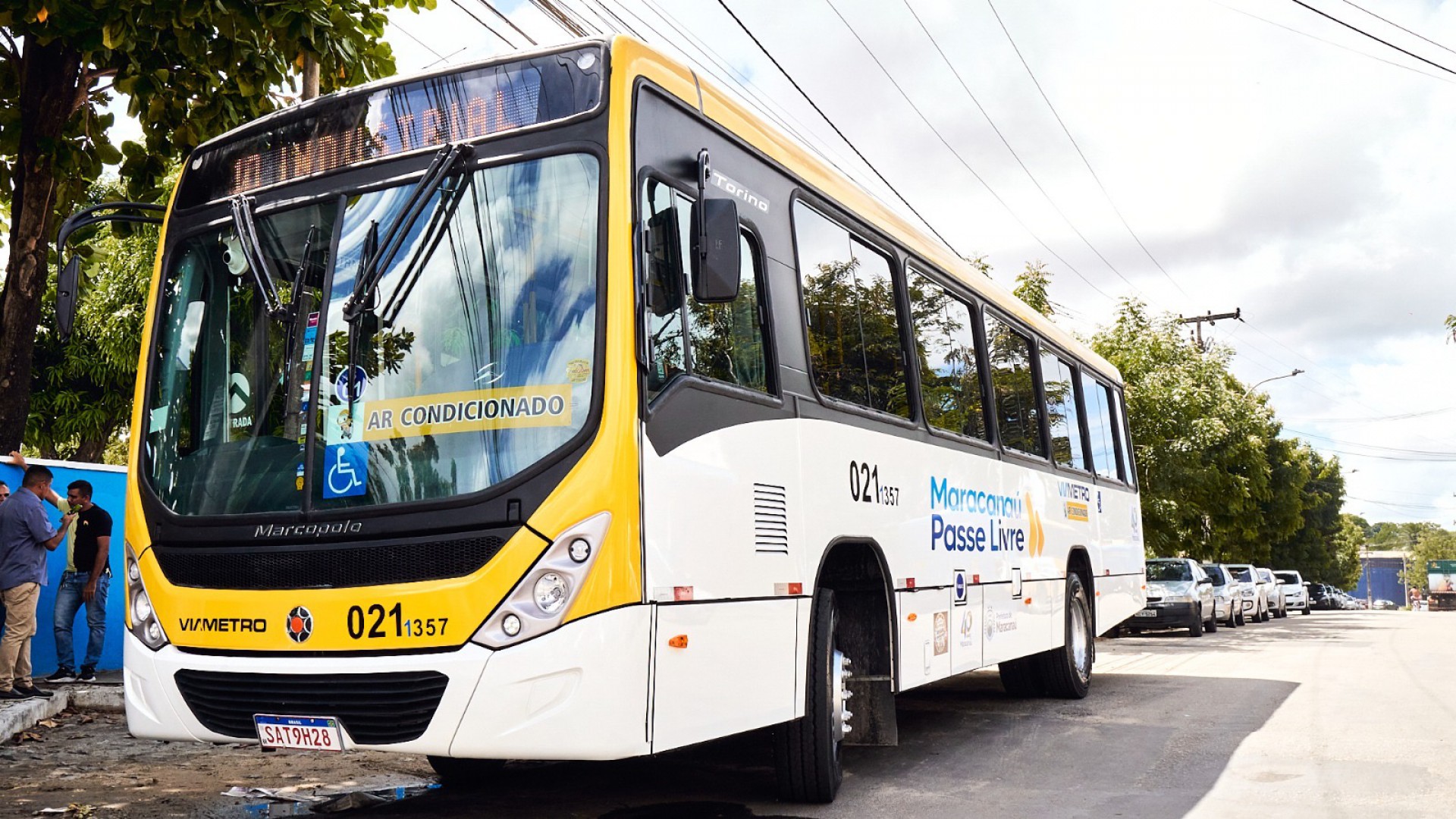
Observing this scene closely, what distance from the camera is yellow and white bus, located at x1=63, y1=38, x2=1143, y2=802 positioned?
4.72 m

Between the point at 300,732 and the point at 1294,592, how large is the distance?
152ft

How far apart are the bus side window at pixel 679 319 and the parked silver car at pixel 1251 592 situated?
3088cm

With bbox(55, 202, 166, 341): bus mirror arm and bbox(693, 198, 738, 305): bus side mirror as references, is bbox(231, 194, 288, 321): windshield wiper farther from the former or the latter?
bbox(693, 198, 738, 305): bus side mirror

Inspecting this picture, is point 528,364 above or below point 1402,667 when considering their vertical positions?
above

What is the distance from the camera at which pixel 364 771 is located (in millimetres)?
7789

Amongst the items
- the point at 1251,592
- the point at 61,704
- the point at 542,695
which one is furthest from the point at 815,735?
the point at 1251,592

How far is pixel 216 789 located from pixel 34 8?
4590 mm

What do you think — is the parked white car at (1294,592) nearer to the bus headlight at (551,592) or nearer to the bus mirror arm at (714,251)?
the bus mirror arm at (714,251)

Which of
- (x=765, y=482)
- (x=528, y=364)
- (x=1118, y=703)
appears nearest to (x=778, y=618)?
(x=765, y=482)

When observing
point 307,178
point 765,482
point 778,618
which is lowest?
point 778,618

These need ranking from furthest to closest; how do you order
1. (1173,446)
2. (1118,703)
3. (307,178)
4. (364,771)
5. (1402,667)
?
(1173,446), (1402,667), (1118,703), (364,771), (307,178)

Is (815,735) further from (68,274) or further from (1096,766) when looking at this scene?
(68,274)

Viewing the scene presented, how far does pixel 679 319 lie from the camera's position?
5.38 meters

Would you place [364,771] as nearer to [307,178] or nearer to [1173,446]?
[307,178]
